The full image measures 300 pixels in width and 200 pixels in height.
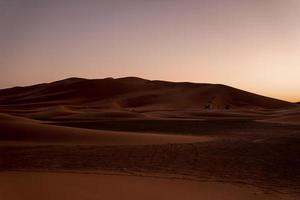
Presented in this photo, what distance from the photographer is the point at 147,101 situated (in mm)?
69000

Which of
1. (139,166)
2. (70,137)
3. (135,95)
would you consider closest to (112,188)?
(139,166)

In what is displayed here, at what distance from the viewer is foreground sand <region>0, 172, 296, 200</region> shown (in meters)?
7.16

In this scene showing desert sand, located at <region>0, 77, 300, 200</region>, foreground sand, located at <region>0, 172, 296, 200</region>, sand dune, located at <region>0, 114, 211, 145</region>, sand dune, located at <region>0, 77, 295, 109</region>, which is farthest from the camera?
sand dune, located at <region>0, 77, 295, 109</region>

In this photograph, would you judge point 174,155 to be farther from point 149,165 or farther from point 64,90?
point 64,90

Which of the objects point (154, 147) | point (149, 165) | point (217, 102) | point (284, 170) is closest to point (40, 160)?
point (149, 165)

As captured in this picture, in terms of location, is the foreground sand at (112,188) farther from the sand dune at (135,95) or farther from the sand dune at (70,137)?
the sand dune at (135,95)

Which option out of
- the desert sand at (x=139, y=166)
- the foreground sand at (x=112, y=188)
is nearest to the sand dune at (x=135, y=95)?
the desert sand at (x=139, y=166)

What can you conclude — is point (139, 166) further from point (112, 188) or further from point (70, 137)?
point (70, 137)

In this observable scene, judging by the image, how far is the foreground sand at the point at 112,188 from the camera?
716 cm

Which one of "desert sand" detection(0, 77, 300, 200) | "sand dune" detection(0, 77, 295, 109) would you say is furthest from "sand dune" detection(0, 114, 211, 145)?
"sand dune" detection(0, 77, 295, 109)

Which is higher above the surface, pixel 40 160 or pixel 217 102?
pixel 217 102

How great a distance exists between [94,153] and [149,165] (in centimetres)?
241

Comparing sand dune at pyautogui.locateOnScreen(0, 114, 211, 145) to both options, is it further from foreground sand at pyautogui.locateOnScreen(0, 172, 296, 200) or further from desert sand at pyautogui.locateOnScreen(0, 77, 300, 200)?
foreground sand at pyautogui.locateOnScreen(0, 172, 296, 200)

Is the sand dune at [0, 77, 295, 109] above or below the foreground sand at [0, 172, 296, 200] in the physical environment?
above
